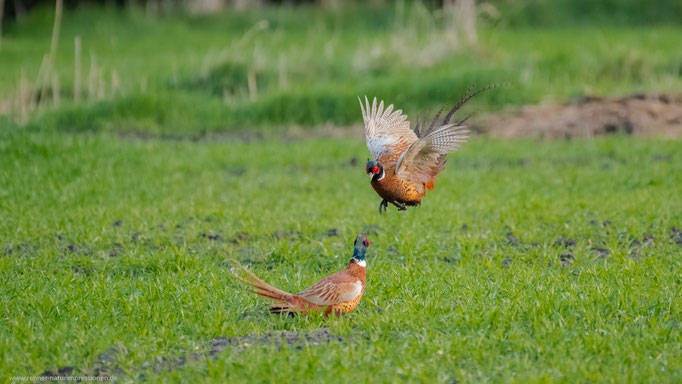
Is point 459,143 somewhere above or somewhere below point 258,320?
above

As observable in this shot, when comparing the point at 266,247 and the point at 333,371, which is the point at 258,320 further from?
the point at 266,247

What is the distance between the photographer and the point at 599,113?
1596 cm

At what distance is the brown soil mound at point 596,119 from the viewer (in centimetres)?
1548

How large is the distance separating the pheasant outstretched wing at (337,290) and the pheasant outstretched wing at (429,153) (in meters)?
1.69

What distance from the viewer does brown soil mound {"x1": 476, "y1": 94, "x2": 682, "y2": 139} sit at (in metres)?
15.5

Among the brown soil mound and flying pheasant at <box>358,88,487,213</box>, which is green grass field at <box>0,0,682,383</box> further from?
the brown soil mound

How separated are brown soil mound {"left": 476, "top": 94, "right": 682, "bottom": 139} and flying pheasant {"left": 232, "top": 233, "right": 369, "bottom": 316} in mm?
10748

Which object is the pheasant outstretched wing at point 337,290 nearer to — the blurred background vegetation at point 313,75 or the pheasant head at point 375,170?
the pheasant head at point 375,170

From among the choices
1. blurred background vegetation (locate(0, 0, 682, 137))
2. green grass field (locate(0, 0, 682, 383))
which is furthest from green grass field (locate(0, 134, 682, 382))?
blurred background vegetation (locate(0, 0, 682, 137))

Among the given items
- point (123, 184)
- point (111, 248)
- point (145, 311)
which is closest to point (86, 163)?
point (123, 184)

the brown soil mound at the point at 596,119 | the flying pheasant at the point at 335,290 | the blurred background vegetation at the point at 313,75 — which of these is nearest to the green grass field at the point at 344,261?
the flying pheasant at the point at 335,290

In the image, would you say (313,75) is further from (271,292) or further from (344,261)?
(271,292)

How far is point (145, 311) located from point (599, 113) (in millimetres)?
12023

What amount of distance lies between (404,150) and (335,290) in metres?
1.94
